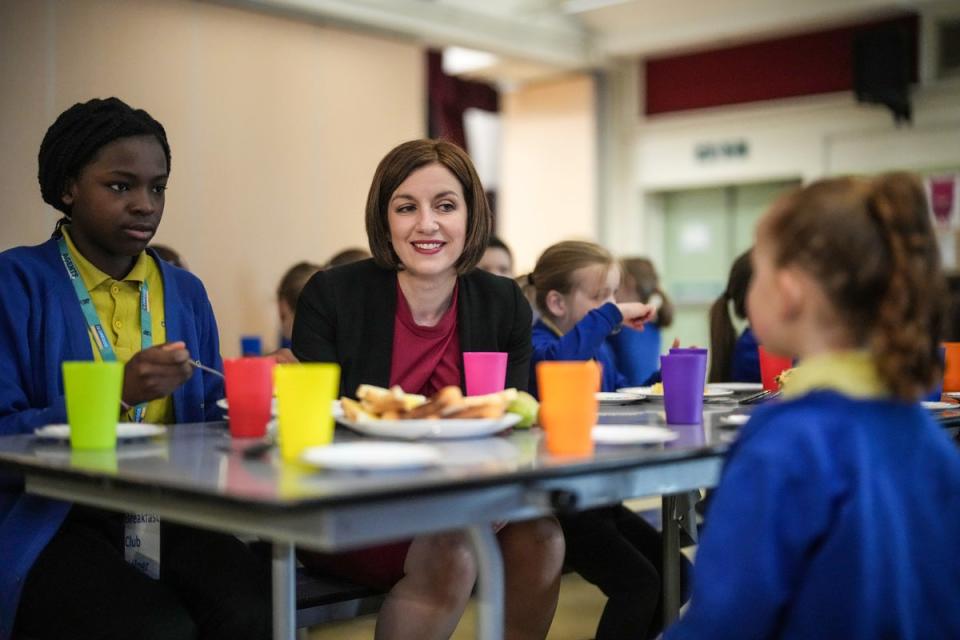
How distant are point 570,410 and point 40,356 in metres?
0.94

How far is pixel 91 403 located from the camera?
151 centimetres

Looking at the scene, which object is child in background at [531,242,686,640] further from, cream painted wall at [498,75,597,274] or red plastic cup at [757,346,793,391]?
cream painted wall at [498,75,597,274]

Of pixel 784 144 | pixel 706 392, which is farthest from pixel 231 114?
pixel 706 392

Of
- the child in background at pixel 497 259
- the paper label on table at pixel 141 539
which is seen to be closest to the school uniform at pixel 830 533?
the paper label on table at pixel 141 539

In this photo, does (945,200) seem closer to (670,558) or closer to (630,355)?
(630,355)

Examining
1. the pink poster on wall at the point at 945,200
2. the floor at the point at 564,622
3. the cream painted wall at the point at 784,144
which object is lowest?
the floor at the point at 564,622

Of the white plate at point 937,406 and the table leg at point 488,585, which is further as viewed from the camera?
the white plate at point 937,406

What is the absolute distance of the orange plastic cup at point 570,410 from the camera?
1453 mm

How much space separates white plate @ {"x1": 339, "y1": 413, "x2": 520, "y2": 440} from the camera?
152 centimetres

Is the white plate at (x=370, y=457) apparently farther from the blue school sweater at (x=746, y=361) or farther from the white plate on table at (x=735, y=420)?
the blue school sweater at (x=746, y=361)

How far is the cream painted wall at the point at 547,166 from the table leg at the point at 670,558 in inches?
207

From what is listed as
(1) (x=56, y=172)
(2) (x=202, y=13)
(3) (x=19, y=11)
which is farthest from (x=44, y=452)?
(2) (x=202, y=13)

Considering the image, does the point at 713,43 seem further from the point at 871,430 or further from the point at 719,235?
the point at 871,430

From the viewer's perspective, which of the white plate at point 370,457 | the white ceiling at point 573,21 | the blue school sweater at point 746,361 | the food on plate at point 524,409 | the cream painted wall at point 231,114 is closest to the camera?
the white plate at point 370,457
